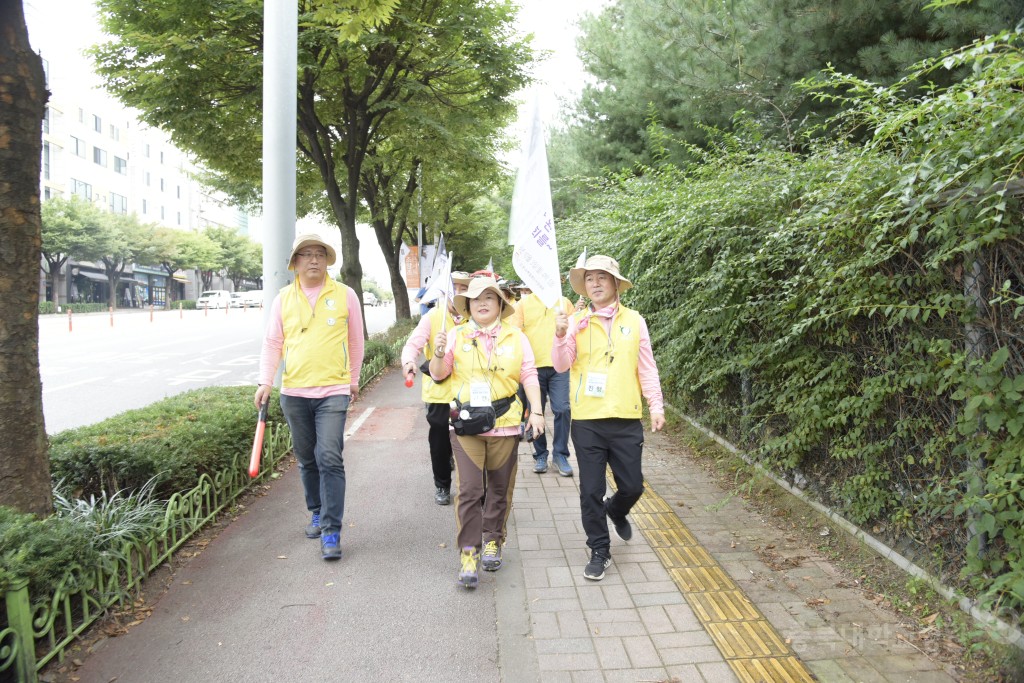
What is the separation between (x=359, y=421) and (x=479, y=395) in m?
5.34

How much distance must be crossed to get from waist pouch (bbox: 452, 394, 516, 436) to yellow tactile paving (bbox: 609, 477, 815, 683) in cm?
145

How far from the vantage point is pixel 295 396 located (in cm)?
414

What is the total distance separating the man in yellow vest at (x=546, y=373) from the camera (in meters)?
5.98

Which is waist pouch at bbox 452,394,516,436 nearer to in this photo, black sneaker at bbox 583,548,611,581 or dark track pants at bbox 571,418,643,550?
dark track pants at bbox 571,418,643,550

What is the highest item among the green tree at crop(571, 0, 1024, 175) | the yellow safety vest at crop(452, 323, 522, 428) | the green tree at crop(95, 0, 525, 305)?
the green tree at crop(95, 0, 525, 305)

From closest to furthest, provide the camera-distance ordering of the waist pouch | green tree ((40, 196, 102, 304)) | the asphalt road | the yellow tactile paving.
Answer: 1. the yellow tactile paving
2. the waist pouch
3. the asphalt road
4. green tree ((40, 196, 102, 304))

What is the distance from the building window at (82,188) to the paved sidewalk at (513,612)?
53687mm

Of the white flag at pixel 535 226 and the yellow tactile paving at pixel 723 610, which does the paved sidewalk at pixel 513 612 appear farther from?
the white flag at pixel 535 226

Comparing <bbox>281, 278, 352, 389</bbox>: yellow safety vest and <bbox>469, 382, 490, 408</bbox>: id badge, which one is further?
<bbox>281, 278, 352, 389</bbox>: yellow safety vest

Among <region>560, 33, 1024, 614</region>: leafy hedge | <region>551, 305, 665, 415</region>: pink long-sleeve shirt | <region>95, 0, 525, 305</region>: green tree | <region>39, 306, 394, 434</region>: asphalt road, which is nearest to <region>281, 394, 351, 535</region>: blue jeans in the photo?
<region>551, 305, 665, 415</region>: pink long-sleeve shirt

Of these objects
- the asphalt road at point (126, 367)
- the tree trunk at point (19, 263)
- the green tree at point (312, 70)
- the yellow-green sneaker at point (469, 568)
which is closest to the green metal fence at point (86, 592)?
the tree trunk at point (19, 263)

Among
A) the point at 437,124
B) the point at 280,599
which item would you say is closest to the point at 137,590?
the point at 280,599

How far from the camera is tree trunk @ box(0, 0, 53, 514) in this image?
3225 millimetres

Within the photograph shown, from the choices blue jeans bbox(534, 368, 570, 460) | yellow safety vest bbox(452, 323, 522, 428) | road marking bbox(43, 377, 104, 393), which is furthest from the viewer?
road marking bbox(43, 377, 104, 393)
